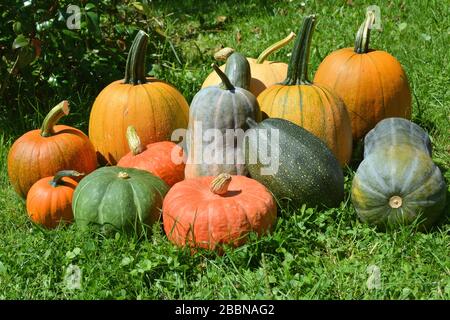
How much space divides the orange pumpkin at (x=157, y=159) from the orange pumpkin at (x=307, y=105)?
2.06 feet

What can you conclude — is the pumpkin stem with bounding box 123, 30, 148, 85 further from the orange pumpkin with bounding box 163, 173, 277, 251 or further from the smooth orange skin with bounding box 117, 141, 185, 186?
the orange pumpkin with bounding box 163, 173, 277, 251

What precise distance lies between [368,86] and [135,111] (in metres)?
1.56

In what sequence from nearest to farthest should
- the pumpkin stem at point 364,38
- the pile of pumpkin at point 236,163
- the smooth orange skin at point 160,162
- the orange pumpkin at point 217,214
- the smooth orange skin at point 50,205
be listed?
the orange pumpkin at point 217,214, the pile of pumpkin at point 236,163, the smooth orange skin at point 50,205, the smooth orange skin at point 160,162, the pumpkin stem at point 364,38

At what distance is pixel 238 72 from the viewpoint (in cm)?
433

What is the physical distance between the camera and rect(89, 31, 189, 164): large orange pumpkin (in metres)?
4.30

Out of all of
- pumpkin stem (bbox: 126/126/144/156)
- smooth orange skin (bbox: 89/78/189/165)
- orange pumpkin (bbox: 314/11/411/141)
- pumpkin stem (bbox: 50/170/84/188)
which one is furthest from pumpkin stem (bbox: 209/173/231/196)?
orange pumpkin (bbox: 314/11/411/141)

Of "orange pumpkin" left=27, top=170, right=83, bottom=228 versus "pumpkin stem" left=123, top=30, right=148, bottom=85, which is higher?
"pumpkin stem" left=123, top=30, right=148, bottom=85

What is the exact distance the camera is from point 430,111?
510cm

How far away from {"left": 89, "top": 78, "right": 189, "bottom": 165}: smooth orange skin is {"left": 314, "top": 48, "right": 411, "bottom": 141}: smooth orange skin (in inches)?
42.6

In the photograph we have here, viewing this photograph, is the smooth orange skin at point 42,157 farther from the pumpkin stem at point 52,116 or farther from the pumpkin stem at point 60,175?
the pumpkin stem at point 60,175

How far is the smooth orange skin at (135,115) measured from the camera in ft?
14.1

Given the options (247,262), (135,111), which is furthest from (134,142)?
(247,262)

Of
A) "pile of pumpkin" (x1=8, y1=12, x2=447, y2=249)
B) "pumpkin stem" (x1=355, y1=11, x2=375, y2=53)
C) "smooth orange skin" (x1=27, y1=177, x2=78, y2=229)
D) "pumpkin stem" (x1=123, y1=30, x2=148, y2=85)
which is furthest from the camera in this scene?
"pumpkin stem" (x1=355, y1=11, x2=375, y2=53)

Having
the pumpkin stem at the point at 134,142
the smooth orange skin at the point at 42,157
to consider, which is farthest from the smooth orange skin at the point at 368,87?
the smooth orange skin at the point at 42,157
